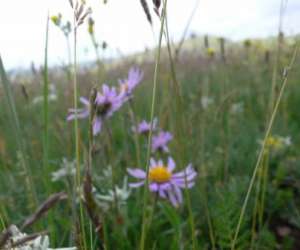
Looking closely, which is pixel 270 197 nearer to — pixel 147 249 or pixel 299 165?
pixel 299 165

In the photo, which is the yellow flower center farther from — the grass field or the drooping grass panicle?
the drooping grass panicle

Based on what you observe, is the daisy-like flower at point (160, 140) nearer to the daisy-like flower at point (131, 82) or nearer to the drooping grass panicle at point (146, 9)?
the daisy-like flower at point (131, 82)

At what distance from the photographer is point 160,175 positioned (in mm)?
1026

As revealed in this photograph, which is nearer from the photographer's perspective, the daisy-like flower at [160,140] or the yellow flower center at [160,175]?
the yellow flower center at [160,175]

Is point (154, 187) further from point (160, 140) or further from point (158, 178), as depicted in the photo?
point (160, 140)

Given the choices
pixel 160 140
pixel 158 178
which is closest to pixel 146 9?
pixel 158 178

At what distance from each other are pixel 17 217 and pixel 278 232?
738 mm

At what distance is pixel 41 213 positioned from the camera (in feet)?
0.97

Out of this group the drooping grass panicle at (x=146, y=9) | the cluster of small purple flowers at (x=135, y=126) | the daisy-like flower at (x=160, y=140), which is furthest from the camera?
the daisy-like flower at (x=160, y=140)

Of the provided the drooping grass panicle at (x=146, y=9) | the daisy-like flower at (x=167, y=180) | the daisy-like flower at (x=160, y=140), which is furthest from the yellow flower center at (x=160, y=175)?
the drooping grass panicle at (x=146, y=9)

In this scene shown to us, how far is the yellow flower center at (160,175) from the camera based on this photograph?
1.01m

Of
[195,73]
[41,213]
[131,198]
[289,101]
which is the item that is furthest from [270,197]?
[195,73]

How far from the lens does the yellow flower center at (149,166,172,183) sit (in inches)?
39.9

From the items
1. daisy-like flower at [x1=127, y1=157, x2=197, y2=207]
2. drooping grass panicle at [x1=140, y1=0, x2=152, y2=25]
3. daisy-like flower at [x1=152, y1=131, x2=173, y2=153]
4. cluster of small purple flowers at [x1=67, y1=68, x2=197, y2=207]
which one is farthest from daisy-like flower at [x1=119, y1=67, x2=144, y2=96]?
drooping grass panicle at [x1=140, y1=0, x2=152, y2=25]
